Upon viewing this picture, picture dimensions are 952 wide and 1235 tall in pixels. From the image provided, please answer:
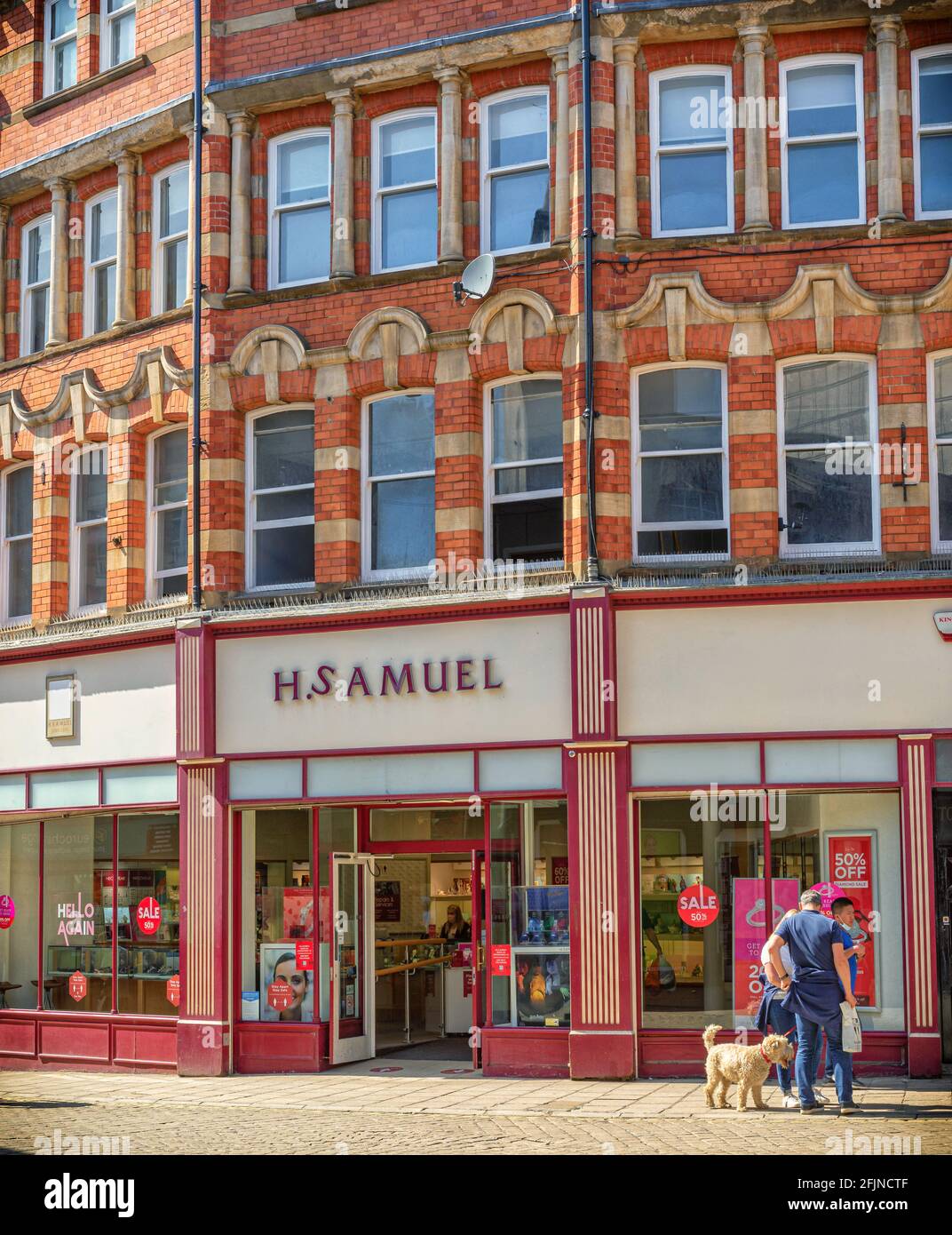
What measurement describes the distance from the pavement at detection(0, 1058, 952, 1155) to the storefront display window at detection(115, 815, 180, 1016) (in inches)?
55.9

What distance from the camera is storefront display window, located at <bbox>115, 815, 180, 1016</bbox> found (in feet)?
65.8

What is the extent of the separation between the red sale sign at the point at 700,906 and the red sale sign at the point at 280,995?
4.63m

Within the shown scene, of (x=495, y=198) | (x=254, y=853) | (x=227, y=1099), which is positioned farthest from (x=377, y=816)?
(x=495, y=198)

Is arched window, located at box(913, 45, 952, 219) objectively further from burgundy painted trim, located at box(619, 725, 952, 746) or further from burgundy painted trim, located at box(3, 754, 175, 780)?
burgundy painted trim, located at box(3, 754, 175, 780)

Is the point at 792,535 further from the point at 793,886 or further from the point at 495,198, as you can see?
the point at 495,198

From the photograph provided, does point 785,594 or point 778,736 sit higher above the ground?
point 785,594

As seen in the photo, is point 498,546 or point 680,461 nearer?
point 680,461

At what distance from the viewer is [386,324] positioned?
19.3 m

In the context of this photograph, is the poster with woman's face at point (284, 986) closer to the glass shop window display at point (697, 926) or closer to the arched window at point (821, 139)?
the glass shop window display at point (697, 926)

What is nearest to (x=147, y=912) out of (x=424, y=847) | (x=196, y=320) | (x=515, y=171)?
(x=424, y=847)

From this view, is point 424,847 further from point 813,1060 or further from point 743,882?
point 813,1060

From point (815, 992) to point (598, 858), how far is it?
3.51 metres

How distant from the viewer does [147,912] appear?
2036 centimetres

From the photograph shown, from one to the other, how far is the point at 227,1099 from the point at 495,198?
401 inches
